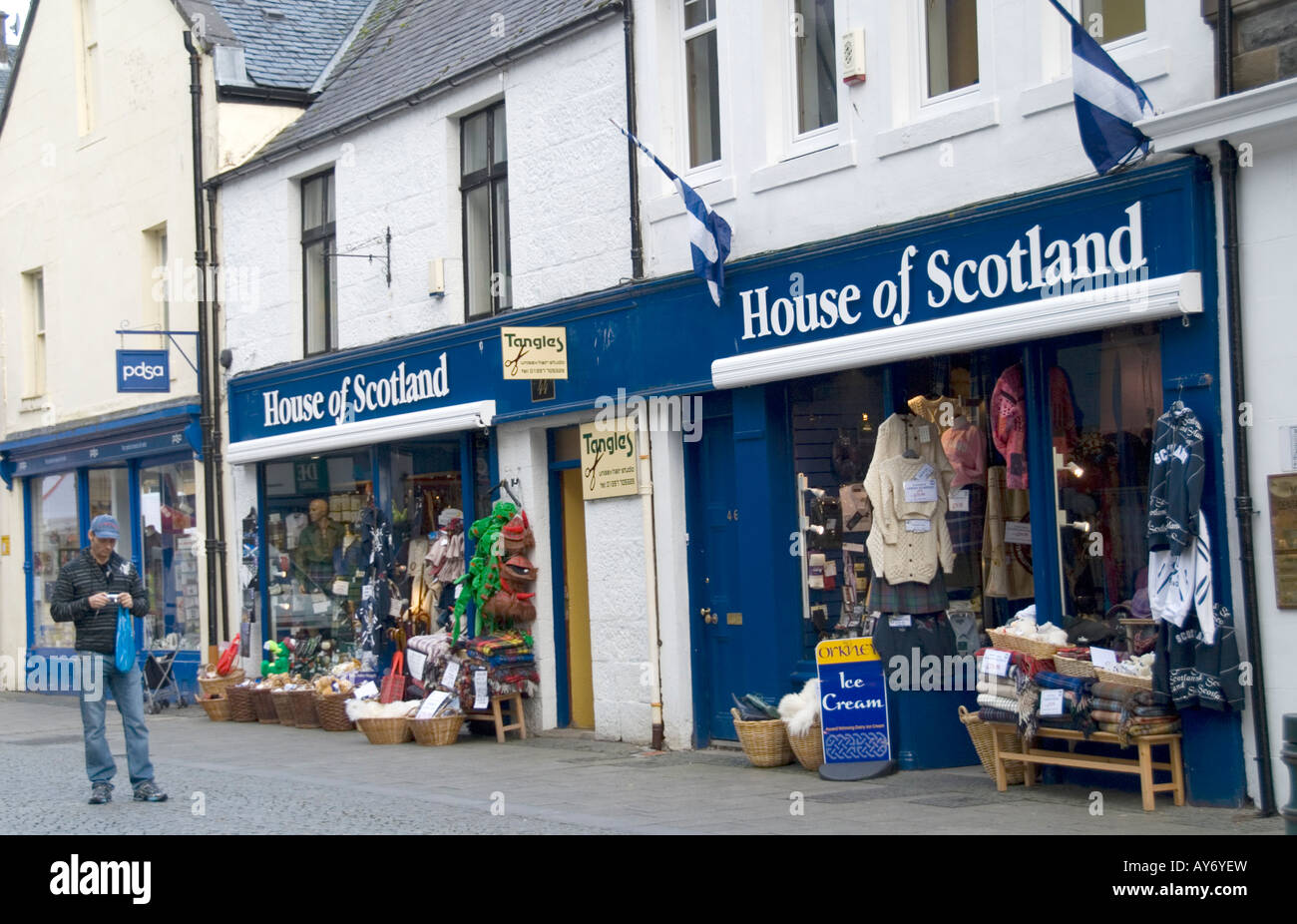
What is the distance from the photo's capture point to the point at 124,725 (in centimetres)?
1123

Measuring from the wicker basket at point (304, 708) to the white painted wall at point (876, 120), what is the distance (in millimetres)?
6112

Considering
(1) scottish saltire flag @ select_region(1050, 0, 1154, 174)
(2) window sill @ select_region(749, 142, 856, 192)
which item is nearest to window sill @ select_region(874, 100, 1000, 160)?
(2) window sill @ select_region(749, 142, 856, 192)

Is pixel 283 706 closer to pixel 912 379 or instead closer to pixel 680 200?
pixel 680 200

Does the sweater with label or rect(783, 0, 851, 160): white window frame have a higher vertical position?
rect(783, 0, 851, 160): white window frame

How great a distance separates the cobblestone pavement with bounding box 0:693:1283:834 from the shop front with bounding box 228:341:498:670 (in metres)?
2.60

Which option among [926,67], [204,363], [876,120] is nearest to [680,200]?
[876,120]

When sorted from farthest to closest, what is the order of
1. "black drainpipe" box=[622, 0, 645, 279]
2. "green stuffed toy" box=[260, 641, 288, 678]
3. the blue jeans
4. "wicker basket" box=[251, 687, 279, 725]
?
"green stuffed toy" box=[260, 641, 288, 678]
"wicker basket" box=[251, 687, 279, 725]
"black drainpipe" box=[622, 0, 645, 279]
the blue jeans

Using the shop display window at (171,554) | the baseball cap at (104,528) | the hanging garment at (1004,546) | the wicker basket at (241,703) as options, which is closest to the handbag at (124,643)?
the baseball cap at (104,528)

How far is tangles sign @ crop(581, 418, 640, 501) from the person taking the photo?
538 inches

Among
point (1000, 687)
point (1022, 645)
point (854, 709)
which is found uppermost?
point (1022, 645)

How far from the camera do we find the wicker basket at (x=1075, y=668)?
32.1 ft

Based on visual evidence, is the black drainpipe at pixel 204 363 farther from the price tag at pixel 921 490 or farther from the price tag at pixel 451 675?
the price tag at pixel 921 490

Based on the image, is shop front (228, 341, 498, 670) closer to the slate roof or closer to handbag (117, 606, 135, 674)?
the slate roof

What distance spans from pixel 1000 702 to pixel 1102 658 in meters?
0.70
